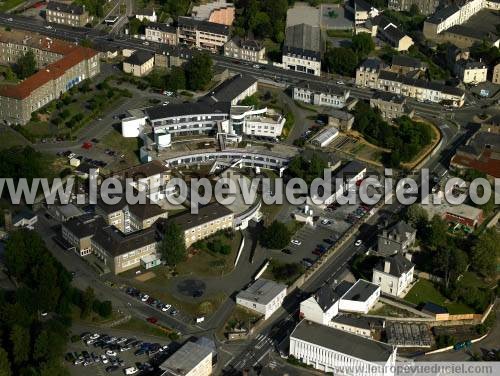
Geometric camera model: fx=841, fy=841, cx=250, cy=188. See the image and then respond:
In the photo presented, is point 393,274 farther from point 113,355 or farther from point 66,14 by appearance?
point 66,14

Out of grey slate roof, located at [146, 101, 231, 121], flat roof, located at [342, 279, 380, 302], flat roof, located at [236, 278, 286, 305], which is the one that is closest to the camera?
flat roof, located at [236, 278, 286, 305]

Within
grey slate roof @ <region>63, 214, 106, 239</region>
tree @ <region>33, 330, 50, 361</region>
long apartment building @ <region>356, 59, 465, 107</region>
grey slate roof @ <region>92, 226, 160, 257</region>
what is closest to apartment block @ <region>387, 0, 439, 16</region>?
long apartment building @ <region>356, 59, 465, 107</region>

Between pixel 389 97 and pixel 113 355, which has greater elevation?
pixel 389 97

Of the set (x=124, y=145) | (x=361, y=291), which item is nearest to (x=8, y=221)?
(x=124, y=145)

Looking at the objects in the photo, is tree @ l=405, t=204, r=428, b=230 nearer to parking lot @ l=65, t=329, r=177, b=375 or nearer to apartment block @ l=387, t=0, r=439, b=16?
parking lot @ l=65, t=329, r=177, b=375

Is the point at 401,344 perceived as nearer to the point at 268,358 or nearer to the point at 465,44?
the point at 268,358

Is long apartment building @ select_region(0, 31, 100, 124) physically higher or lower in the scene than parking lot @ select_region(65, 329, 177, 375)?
higher

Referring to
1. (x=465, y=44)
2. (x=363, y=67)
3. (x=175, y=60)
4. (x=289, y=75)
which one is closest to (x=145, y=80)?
(x=175, y=60)
